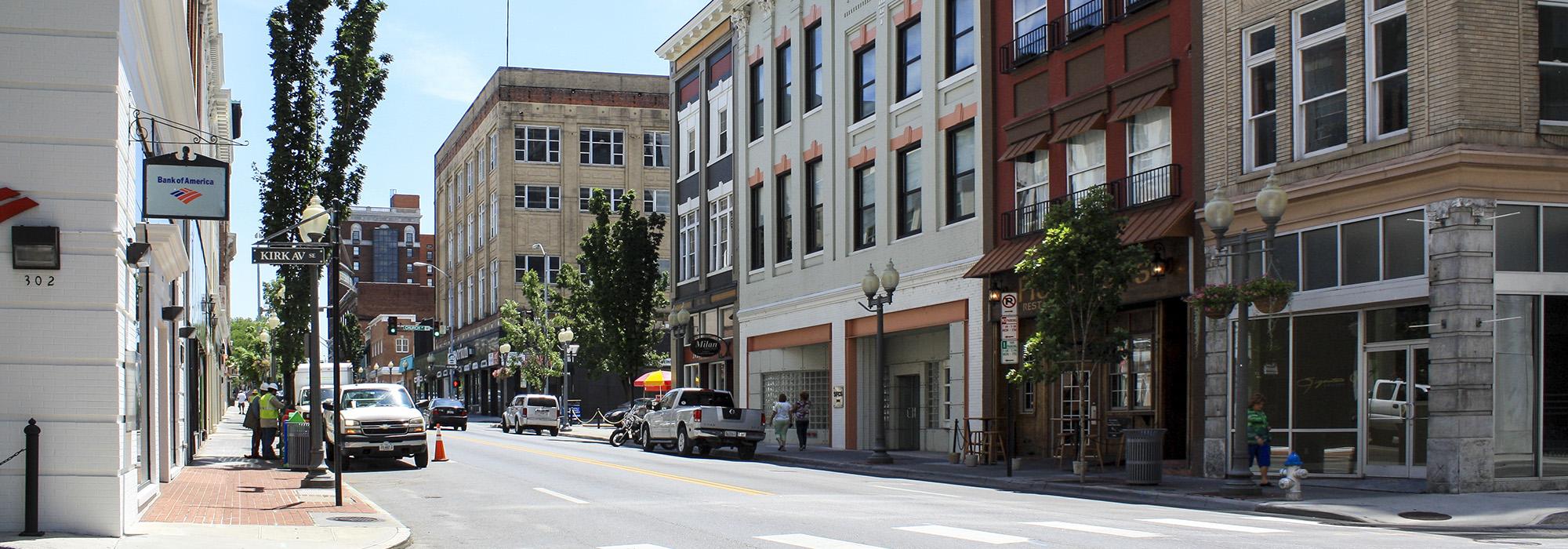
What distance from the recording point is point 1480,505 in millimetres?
16547

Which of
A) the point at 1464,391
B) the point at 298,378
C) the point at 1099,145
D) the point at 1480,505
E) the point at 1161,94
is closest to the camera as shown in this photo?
the point at 1480,505

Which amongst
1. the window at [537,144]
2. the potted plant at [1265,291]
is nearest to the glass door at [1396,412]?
the potted plant at [1265,291]

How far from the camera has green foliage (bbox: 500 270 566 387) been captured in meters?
67.1

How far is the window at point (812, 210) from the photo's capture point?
129 feet

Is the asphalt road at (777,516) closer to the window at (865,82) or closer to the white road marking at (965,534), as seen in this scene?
the white road marking at (965,534)

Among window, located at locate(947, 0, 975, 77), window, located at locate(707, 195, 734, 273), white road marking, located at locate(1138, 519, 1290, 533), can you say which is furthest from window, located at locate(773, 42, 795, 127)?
white road marking, located at locate(1138, 519, 1290, 533)

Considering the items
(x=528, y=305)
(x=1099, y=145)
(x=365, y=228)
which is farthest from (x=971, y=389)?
(x=365, y=228)

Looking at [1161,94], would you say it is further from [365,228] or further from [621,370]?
[365,228]

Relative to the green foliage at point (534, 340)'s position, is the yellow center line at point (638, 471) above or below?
below

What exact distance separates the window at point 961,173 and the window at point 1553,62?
531 inches

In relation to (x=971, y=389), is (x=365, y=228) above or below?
above

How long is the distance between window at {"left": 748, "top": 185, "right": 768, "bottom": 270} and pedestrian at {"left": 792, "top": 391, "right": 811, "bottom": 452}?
21.0 ft

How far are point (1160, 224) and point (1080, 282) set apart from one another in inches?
79.6

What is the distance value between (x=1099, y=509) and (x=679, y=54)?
34558 mm
